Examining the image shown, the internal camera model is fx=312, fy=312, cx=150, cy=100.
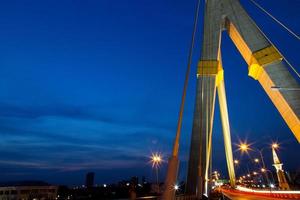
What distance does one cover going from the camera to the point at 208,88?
87.0 feet

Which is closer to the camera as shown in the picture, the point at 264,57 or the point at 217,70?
the point at 264,57

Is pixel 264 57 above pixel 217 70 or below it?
below

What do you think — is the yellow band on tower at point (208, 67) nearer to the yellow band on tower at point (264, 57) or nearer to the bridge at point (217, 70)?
the bridge at point (217, 70)

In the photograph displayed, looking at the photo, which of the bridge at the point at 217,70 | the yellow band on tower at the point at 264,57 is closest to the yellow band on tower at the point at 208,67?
the bridge at the point at 217,70

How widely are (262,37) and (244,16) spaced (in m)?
2.47

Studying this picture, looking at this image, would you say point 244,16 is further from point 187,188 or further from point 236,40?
point 187,188

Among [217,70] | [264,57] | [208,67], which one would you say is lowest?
[264,57]

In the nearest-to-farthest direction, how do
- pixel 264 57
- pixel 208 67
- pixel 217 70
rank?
pixel 264 57, pixel 208 67, pixel 217 70

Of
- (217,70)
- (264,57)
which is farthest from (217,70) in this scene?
(264,57)

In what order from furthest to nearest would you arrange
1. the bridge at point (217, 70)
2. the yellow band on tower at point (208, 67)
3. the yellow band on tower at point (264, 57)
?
the yellow band on tower at point (208, 67)
the yellow band on tower at point (264, 57)
the bridge at point (217, 70)

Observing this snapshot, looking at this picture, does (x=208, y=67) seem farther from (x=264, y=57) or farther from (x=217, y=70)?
(x=264, y=57)

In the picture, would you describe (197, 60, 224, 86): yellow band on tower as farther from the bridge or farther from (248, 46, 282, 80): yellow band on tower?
(248, 46, 282, 80): yellow band on tower

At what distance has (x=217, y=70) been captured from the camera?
2594 cm

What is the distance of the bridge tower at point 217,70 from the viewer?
64.3ft
